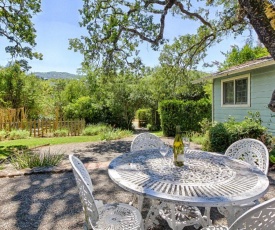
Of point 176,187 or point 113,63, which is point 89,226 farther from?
point 113,63

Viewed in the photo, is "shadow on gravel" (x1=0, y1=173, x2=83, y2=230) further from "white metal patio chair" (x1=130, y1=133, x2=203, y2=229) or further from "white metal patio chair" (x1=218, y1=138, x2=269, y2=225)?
"white metal patio chair" (x1=218, y1=138, x2=269, y2=225)

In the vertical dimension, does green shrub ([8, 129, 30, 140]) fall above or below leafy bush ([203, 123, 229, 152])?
below

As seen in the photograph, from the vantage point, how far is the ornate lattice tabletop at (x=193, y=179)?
150 cm

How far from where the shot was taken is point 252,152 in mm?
2818

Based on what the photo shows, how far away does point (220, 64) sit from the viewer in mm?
17516

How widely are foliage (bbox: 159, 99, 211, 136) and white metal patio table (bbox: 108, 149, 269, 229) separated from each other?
8496 millimetres

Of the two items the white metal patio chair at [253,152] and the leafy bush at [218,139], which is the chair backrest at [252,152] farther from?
the leafy bush at [218,139]

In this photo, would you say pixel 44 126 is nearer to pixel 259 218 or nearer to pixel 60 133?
pixel 60 133

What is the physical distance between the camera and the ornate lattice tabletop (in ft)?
4.92

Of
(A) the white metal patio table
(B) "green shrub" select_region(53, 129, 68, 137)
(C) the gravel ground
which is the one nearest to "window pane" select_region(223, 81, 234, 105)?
(C) the gravel ground

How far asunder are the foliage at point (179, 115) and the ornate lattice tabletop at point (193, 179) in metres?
8.50

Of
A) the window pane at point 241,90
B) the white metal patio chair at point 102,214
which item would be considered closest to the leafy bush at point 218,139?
the window pane at point 241,90

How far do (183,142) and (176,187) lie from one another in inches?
29.8

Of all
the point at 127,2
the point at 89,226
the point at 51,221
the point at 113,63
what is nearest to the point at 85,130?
the point at 113,63
